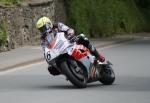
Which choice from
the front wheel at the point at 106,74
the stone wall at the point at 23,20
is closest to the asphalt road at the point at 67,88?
the front wheel at the point at 106,74

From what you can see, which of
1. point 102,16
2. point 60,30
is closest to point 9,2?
point 102,16

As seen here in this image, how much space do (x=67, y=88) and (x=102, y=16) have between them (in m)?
22.2

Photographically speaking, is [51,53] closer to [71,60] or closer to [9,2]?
[71,60]

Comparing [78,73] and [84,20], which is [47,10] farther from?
[78,73]

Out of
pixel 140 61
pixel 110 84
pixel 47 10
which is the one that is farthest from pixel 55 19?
pixel 110 84

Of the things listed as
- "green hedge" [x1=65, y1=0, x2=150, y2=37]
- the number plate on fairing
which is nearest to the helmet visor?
the number plate on fairing

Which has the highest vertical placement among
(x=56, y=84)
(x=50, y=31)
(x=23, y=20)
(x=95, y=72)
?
(x=50, y=31)

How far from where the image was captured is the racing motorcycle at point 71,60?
1371 cm

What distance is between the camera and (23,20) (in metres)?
28.2

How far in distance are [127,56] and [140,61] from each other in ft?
8.19

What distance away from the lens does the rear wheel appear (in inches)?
536

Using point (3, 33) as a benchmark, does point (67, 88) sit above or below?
below

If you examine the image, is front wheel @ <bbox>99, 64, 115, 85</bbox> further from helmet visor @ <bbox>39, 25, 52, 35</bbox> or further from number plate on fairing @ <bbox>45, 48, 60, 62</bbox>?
helmet visor @ <bbox>39, 25, 52, 35</bbox>

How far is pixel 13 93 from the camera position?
13664 mm
